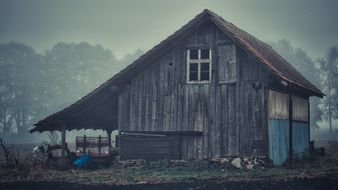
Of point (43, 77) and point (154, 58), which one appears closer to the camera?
point (154, 58)

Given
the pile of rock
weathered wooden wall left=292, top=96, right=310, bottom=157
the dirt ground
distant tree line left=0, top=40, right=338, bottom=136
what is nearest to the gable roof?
weathered wooden wall left=292, top=96, right=310, bottom=157

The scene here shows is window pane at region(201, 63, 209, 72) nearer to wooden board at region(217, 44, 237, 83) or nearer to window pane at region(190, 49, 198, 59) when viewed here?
window pane at region(190, 49, 198, 59)

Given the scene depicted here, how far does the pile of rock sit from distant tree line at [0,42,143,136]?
2176 inches

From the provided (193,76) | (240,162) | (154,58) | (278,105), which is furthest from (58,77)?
(240,162)

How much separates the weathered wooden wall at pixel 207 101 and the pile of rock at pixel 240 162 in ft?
0.95

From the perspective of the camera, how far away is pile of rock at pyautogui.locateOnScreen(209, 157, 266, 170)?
1909cm

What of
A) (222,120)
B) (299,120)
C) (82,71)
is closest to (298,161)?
(299,120)

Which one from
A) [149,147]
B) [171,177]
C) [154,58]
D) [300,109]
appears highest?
[154,58]

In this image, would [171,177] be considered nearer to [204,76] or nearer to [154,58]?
[204,76]

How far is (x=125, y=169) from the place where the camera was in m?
20.8

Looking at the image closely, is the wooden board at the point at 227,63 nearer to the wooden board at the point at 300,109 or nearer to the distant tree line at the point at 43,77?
the wooden board at the point at 300,109

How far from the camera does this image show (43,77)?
250 ft

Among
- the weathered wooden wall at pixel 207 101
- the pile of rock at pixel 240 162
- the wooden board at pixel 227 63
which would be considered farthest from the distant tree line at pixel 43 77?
the pile of rock at pixel 240 162

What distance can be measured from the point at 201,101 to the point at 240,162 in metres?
3.45
